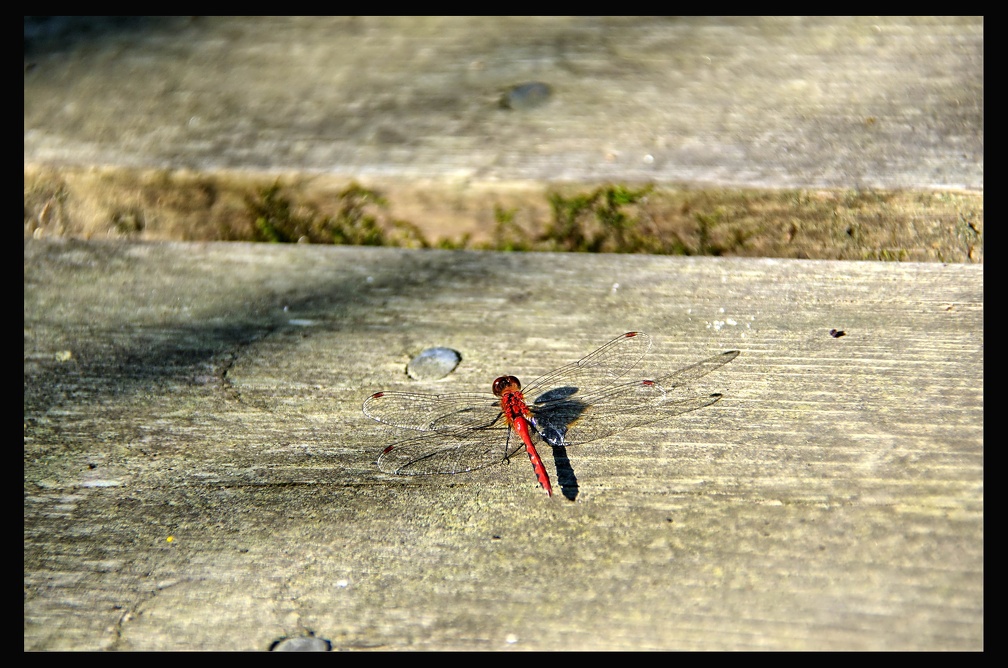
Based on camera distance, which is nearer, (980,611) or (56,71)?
(980,611)

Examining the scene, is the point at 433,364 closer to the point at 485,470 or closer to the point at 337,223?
the point at 485,470

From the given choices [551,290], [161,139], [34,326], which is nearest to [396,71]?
[161,139]

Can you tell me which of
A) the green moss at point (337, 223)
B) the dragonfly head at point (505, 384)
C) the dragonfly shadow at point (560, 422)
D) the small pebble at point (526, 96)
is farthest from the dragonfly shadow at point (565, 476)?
the small pebble at point (526, 96)

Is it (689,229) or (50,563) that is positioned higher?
(689,229)

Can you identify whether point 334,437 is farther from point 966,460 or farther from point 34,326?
point 966,460

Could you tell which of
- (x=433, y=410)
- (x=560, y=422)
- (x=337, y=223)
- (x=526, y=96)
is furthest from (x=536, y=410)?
(x=526, y=96)

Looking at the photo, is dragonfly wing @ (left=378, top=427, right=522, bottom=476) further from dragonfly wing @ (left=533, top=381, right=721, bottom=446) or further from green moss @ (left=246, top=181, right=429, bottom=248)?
green moss @ (left=246, top=181, right=429, bottom=248)

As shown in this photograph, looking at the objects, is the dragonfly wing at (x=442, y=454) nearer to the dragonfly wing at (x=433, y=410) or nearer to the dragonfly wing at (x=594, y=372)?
the dragonfly wing at (x=433, y=410)

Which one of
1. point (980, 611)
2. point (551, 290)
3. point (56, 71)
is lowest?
point (980, 611)
